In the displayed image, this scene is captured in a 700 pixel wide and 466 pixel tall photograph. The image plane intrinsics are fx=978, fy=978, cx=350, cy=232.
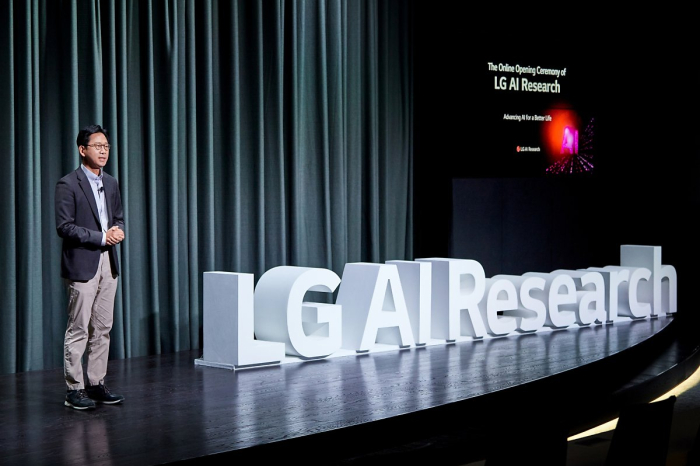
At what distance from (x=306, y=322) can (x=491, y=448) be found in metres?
3.72

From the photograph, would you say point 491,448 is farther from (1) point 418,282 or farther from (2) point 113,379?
(1) point 418,282

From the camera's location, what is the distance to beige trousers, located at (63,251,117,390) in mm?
4445

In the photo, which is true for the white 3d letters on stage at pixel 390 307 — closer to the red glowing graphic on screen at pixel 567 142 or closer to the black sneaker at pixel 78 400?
the red glowing graphic on screen at pixel 567 142

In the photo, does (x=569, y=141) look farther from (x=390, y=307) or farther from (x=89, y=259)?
(x=89, y=259)

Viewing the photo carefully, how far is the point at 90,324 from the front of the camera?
15.0ft

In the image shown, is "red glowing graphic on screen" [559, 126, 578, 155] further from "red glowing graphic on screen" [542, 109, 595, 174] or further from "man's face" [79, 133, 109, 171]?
"man's face" [79, 133, 109, 171]

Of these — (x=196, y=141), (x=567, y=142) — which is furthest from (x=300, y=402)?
(x=567, y=142)

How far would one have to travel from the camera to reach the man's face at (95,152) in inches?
177

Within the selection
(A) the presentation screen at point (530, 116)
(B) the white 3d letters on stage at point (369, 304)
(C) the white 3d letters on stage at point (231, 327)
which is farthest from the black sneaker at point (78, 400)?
(A) the presentation screen at point (530, 116)

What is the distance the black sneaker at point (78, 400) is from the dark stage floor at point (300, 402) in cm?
3

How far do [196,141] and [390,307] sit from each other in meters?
1.69

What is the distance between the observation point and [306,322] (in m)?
6.22

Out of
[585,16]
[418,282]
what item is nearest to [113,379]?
[418,282]

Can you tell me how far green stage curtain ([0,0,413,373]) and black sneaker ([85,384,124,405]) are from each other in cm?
116
